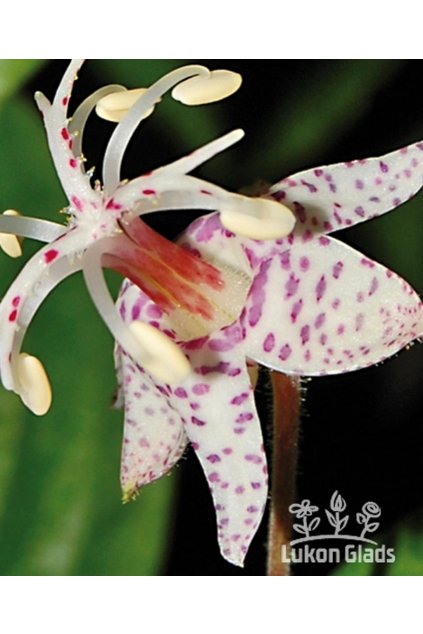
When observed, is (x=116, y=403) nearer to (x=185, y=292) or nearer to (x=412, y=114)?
(x=185, y=292)

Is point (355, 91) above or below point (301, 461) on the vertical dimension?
above

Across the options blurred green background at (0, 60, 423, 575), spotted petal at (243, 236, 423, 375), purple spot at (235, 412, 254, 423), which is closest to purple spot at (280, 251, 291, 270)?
spotted petal at (243, 236, 423, 375)

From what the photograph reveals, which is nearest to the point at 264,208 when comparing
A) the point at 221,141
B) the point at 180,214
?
the point at 221,141

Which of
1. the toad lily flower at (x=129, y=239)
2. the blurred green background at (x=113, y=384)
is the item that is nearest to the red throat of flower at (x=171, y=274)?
the toad lily flower at (x=129, y=239)

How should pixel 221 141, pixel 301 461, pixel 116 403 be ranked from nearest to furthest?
pixel 221 141
pixel 116 403
pixel 301 461

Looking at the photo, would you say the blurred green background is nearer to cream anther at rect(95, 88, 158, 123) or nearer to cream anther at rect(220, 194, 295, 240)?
cream anther at rect(95, 88, 158, 123)

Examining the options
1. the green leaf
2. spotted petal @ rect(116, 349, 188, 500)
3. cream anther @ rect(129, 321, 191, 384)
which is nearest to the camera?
cream anther @ rect(129, 321, 191, 384)

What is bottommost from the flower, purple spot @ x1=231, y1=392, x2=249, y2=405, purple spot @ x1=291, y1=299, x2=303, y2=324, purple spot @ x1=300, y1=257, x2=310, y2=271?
the flower
